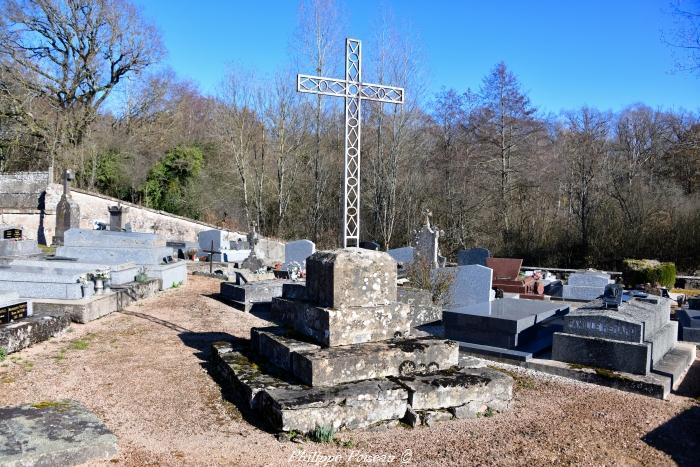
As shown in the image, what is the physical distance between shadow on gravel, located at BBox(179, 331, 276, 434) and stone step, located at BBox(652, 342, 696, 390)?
18.4 ft

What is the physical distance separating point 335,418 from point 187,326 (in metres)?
5.70

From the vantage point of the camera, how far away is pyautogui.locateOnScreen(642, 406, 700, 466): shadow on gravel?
15.6 ft

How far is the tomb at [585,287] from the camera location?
558 inches

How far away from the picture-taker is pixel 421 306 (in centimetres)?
1073

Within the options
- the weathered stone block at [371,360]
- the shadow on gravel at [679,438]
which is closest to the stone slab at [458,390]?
the weathered stone block at [371,360]

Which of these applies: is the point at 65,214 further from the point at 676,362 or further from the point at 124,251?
the point at 676,362

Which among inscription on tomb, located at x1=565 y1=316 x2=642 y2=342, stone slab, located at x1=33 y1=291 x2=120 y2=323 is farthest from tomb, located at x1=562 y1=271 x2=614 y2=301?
stone slab, located at x1=33 y1=291 x2=120 y2=323

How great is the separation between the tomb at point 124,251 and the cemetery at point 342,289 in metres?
0.07

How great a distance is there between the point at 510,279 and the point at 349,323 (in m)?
10.4

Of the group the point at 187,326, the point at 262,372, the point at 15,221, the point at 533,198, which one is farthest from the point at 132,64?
the point at 262,372

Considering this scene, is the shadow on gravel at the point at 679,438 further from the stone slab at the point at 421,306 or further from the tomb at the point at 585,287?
the tomb at the point at 585,287

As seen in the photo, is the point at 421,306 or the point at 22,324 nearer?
the point at 22,324

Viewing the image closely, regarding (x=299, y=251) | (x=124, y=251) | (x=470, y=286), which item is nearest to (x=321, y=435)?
(x=470, y=286)

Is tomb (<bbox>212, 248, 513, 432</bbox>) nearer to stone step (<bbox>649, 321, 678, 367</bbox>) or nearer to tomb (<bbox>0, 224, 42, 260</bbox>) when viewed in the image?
stone step (<bbox>649, 321, 678, 367</bbox>)
